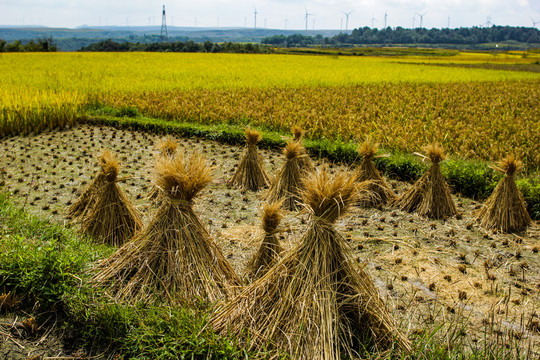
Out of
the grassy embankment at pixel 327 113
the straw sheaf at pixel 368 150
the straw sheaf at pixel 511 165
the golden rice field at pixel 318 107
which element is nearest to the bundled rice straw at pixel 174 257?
the straw sheaf at pixel 368 150

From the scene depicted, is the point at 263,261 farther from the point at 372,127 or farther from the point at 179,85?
the point at 179,85

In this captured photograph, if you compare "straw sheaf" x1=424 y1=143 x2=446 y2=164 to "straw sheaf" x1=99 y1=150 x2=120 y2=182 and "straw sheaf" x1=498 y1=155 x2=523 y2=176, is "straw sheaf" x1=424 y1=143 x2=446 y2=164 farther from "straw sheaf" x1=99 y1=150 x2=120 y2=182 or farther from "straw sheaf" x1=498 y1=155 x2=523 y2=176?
"straw sheaf" x1=99 y1=150 x2=120 y2=182

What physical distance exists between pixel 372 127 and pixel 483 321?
7.55 meters

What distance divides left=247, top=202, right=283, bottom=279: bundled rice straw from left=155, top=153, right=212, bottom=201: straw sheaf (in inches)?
23.6

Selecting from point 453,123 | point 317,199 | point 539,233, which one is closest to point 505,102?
point 453,123

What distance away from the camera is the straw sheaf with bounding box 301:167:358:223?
9.51ft

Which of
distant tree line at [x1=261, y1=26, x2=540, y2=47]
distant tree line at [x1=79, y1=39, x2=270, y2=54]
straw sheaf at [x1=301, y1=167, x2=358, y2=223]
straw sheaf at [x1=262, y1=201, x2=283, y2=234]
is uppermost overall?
distant tree line at [x1=261, y1=26, x2=540, y2=47]

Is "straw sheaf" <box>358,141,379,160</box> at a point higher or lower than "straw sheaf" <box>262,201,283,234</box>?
higher

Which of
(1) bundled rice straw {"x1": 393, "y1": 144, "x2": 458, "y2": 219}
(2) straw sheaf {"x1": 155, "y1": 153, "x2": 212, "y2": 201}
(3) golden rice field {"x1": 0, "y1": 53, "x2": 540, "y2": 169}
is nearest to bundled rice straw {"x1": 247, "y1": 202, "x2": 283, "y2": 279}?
(2) straw sheaf {"x1": 155, "y1": 153, "x2": 212, "y2": 201}

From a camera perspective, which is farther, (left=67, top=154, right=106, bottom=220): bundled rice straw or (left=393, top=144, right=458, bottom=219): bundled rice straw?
(left=393, top=144, right=458, bottom=219): bundled rice straw

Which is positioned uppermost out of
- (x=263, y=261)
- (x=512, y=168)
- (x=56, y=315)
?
(x=512, y=168)

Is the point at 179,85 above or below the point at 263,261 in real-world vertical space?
above

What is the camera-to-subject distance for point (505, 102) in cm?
1510

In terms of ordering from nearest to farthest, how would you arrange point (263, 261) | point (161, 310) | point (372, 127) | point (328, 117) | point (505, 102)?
1. point (161, 310)
2. point (263, 261)
3. point (372, 127)
4. point (328, 117)
5. point (505, 102)
